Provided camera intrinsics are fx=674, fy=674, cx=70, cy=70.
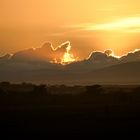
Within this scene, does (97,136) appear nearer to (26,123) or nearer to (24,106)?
(26,123)

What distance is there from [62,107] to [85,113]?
42.2 feet

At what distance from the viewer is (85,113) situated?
90.8 m

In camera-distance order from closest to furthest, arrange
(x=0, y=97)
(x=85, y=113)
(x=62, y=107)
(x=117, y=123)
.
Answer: (x=117, y=123)
(x=85, y=113)
(x=62, y=107)
(x=0, y=97)

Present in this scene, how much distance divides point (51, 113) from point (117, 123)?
1714 cm

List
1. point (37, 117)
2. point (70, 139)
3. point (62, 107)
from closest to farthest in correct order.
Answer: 1. point (70, 139)
2. point (37, 117)
3. point (62, 107)

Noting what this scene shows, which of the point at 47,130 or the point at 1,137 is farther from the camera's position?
the point at 47,130

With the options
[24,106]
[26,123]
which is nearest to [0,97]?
[24,106]

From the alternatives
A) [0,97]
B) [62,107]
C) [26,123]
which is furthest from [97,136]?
[0,97]

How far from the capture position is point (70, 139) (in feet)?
202

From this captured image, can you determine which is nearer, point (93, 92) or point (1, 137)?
point (1, 137)

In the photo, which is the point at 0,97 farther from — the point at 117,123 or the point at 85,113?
the point at 117,123

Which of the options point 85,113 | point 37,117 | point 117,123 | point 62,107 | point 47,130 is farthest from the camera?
point 62,107

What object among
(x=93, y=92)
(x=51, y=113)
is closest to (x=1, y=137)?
(x=51, y=113)

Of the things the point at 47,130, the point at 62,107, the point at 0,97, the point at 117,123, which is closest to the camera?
the point at 47,130
